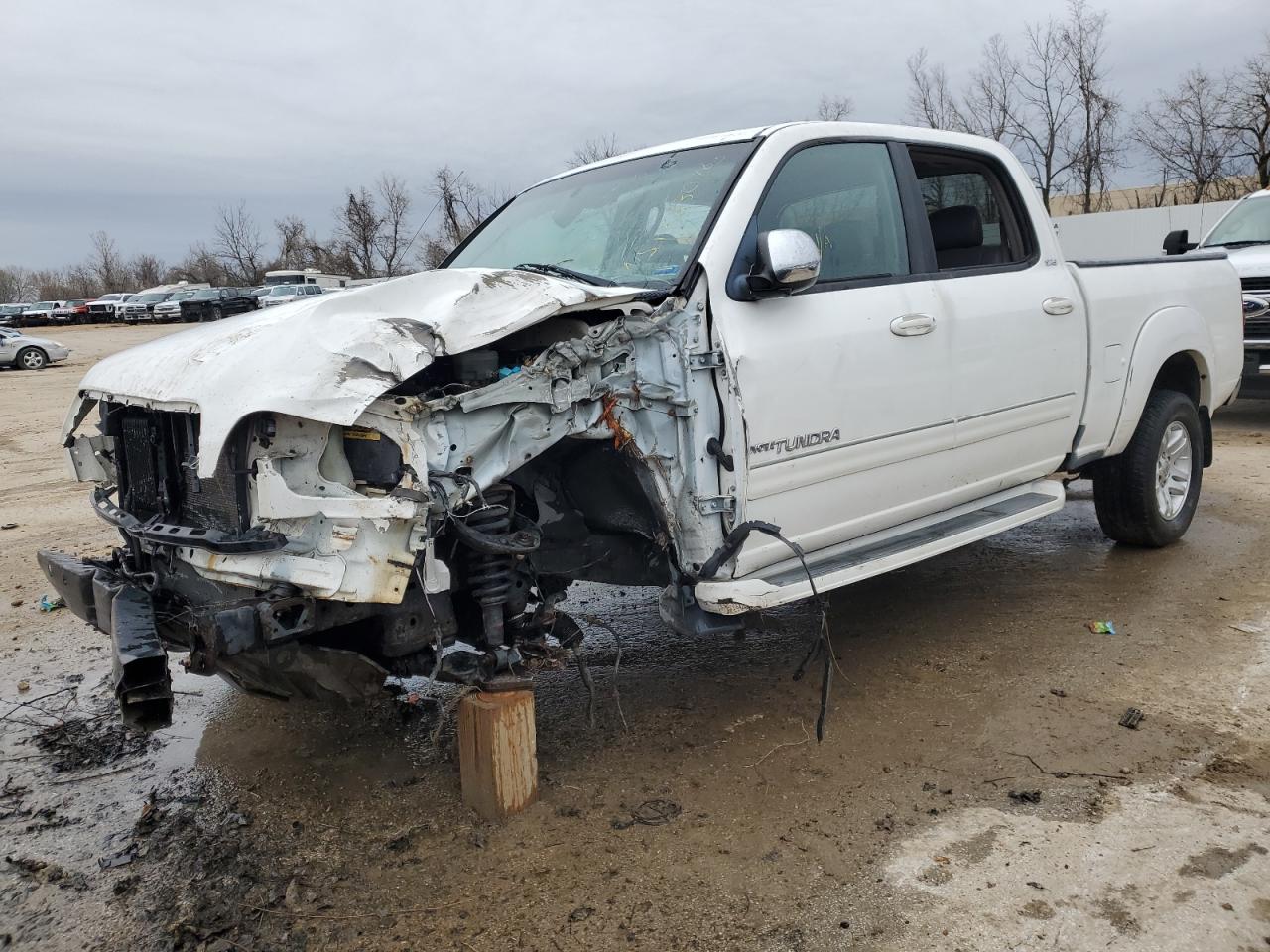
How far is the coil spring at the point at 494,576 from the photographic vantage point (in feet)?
10.2

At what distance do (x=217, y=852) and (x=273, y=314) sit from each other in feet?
5.58

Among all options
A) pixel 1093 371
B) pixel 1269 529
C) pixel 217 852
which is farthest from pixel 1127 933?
pixel 1269 529

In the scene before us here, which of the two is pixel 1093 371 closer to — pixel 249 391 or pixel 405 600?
pixel 405 600

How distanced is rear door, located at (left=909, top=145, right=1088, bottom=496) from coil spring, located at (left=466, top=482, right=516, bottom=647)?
6.36 feet

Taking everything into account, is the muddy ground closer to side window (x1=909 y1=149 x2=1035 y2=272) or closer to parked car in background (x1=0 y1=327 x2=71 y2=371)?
side window (x1=909 y1=149 x2=1035 y2=272)

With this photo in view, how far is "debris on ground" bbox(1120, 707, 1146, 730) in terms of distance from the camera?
3697 millimetres

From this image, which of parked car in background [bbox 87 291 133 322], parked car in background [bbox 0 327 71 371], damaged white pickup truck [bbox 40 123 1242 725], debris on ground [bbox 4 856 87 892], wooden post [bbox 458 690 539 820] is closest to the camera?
damaged white pickup truck [bbox 40 123 1242 725]

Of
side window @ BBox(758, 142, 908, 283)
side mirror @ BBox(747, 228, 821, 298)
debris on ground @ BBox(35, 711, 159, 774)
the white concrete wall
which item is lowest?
debris on ground @ BBox(35, 711, 159, 774)

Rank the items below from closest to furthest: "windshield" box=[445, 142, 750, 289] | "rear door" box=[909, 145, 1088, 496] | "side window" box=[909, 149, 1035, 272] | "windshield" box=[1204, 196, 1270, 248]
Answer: "windshield" box=[445, 142, 750, 289] → "rear door" box=[909, 145, 1088, 496] → "side window" box=[909, 149, 1035, 272] → "windshield" box=[1204, 196, 1270, 248]

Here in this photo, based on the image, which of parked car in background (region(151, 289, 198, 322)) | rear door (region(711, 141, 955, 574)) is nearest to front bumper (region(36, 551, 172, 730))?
rear door (region(711, 141, 955, 574))

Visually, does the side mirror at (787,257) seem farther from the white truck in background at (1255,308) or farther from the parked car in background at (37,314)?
the parked car in background at (37,314)

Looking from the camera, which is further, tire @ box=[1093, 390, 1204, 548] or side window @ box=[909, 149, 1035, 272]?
tire @ box=[1093, 390, 1204, 548]

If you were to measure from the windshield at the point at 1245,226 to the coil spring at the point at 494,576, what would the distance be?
9810 millimetres

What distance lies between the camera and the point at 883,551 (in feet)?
12.9
